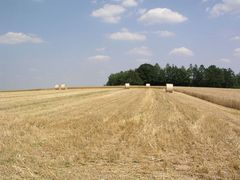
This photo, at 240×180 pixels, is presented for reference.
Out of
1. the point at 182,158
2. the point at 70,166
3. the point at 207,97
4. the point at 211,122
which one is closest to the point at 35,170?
the point at 70,166

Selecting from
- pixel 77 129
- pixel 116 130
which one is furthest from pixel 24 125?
pixel 116 130

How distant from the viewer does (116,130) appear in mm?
10656

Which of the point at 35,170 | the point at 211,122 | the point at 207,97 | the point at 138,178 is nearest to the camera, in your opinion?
the point at 138,178

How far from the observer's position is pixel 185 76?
109312 mm

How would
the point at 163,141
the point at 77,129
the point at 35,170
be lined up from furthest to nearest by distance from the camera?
the point at 77,129 → the point at 163,141 → the point at 35,170

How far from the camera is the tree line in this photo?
105438mm

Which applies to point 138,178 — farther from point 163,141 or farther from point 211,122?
point 211,122

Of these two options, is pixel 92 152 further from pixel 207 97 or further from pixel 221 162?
pixel 207 97

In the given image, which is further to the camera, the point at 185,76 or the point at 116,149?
the point at 185,76

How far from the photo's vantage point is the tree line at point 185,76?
105438 millimetres

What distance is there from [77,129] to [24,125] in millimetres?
1879

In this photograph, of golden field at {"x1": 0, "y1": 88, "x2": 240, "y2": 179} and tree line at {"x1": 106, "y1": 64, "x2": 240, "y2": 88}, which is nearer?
golden field at {"x1": 0, "y1": 88, "x2": 240, "y2": 179}

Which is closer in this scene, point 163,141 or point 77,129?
point 163,141

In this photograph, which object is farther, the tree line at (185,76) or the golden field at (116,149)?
the tree line at (185,76)
